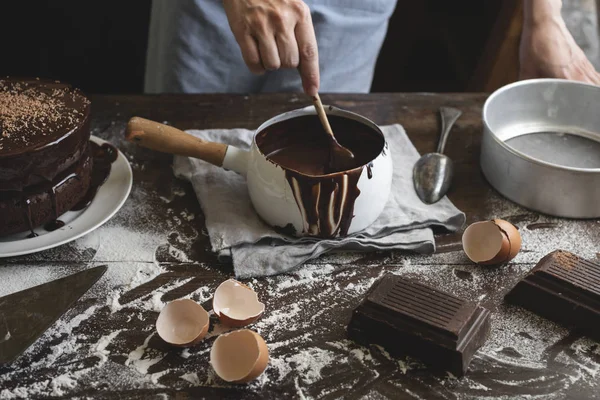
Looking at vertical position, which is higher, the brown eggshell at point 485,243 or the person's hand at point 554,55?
the person's hand at point 554,55

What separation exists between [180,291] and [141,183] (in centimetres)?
37

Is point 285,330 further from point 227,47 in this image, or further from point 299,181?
point 227,47

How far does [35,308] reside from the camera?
1.13 m

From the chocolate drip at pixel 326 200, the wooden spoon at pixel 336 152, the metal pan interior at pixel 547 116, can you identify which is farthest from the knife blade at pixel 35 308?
the metal pan interior at pixel 547 116

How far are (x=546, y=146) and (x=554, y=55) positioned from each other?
0.94ft

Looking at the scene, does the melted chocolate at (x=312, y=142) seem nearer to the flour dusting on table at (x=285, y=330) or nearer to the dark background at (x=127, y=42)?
the flour dusting on table at (x=285, y=330)

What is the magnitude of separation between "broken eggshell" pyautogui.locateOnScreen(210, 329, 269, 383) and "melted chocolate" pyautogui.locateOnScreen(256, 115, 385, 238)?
302 mm

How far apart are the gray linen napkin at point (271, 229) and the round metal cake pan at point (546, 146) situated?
0.15 m

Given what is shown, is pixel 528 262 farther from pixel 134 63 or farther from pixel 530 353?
pixel 134 63

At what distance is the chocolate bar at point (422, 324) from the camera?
105 centimetres

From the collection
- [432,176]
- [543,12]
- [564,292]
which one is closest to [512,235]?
[564,292]

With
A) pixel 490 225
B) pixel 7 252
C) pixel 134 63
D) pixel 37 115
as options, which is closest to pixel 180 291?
pixel 7 252

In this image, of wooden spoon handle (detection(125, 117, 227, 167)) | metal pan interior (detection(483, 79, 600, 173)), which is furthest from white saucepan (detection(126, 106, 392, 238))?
metal pan interior (detection(483, 79, 600, 173))

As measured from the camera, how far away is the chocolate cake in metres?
1.19
